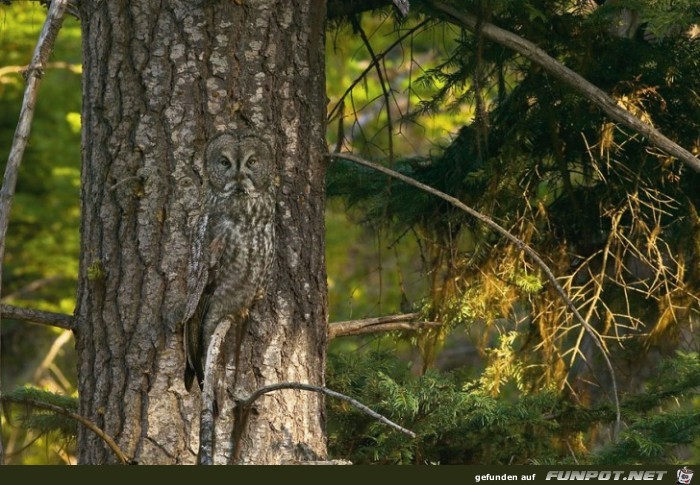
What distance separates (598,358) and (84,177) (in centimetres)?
272

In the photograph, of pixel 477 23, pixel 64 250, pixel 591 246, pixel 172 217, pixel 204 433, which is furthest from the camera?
pixel 64 250

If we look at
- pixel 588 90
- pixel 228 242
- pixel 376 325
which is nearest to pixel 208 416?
pixel 228 242

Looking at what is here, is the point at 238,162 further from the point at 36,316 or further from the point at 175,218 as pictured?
the point at 36,316

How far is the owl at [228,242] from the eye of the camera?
135 inches

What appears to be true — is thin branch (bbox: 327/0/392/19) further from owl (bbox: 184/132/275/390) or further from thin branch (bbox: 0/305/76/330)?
thin branch (bbox: 0/305/76/330)

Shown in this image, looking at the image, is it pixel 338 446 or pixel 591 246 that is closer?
pixel 338 446

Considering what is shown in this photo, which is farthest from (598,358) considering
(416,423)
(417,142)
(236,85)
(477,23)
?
(417,142)

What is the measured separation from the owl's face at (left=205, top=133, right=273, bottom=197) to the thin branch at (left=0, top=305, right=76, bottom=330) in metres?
0.69

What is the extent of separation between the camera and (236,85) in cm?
353

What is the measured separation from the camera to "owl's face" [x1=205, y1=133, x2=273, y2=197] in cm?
339

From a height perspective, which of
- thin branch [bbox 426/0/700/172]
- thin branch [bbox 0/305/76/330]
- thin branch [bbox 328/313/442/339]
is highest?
thin branch [bbox 426/0/700/172]

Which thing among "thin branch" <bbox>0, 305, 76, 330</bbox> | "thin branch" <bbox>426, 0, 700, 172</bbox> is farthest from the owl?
"thin branch" <bbox>426, 0, 700, 172</bbox>

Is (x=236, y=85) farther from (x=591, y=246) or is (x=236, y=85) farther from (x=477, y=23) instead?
(x=591, y=246)

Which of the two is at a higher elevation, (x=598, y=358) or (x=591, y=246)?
(x=591, y=246)
